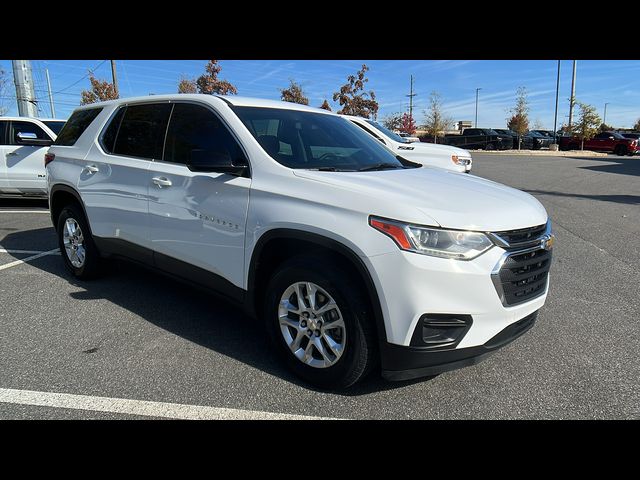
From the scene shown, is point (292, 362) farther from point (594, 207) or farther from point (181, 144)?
point (594, 207)

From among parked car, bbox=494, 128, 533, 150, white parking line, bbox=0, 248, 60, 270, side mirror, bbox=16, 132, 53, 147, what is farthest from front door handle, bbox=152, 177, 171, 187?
parked car, bbox=494, 128, 533, 150

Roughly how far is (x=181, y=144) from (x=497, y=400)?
3014 millimetres

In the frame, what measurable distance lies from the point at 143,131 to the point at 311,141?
1.62m

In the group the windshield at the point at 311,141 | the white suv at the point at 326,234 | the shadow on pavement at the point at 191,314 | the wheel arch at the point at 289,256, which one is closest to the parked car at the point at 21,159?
the shadow on pavement at the point at 191,314

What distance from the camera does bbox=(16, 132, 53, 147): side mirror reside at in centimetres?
788

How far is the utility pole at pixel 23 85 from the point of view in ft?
69.4

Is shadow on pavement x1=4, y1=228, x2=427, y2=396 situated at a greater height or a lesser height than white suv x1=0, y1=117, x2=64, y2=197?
lesser

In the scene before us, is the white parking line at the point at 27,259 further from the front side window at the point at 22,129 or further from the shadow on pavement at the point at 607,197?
the shadow on pavement at the point at 607,197

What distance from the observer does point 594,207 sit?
9758mm

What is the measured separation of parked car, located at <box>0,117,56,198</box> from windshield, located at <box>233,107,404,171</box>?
7.16 meters

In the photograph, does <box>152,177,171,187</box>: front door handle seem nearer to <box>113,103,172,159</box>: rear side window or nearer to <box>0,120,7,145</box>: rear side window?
<box>113,103,172,159</box>: rear side window

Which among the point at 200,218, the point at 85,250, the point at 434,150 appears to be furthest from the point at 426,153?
the point at 200,218
